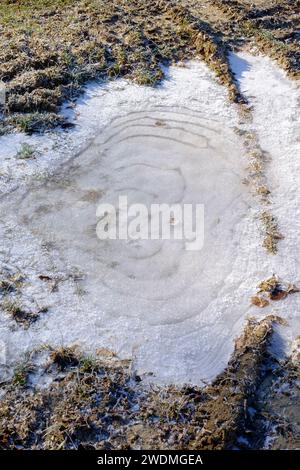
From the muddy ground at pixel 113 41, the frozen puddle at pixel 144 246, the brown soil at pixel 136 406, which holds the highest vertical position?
the muddy ground at pixel 113 41

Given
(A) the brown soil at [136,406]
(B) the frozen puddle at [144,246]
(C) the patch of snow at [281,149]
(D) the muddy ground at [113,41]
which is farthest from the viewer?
(D) the muddy ground at [113,41]

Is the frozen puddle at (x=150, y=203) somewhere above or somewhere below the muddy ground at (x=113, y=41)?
below

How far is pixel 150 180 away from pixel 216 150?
918 millimetres

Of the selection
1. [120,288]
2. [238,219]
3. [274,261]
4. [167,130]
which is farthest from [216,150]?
[120,288]

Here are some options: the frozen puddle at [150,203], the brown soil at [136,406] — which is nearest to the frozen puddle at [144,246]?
the frozen puddle at [150,203]

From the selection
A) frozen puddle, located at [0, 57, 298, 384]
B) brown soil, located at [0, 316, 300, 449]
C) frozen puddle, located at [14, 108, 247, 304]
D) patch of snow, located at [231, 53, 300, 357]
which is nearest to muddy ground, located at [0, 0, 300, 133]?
patch of snow, located at [231, 53, 300, 357]

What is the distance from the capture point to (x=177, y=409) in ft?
14.4

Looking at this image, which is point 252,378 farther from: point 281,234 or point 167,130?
point 167,130

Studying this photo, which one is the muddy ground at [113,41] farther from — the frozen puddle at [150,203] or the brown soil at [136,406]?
the brown soil at [136,406]

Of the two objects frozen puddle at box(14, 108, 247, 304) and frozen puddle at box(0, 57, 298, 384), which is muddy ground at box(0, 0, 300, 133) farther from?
frozen puddle at box(14, 108, 247, 304)

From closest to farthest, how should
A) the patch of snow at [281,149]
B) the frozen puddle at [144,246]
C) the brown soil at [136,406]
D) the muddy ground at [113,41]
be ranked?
the brown soil at [136,406] → the frozen puddle at [144,246] → the patch of snow at [281,149] → the muddy ground at [113,41]

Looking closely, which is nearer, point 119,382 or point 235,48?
point 119,382

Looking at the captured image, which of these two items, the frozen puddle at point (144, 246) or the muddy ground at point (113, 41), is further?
the muddy ground at point (113, 41)

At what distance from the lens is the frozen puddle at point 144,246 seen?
4930 millimetres
